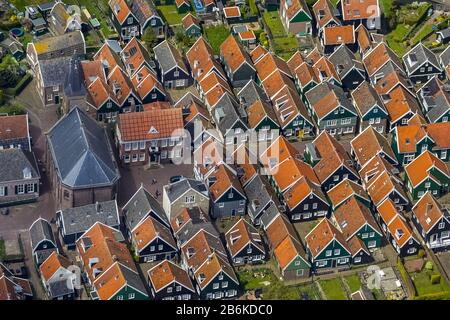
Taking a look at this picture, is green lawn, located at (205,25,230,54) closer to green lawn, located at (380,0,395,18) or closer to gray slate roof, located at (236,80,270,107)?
gray slate roof, located at (236,80,270,107)

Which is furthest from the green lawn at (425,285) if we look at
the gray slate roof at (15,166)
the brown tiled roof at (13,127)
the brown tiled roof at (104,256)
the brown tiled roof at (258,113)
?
the brown tiled roof at (13,127)

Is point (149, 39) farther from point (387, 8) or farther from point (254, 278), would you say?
point (254, 278)

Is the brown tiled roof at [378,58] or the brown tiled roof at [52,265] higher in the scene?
the brown tiled roof at [378,58]

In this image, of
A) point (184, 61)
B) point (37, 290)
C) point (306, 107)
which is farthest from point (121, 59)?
point (37, 290)

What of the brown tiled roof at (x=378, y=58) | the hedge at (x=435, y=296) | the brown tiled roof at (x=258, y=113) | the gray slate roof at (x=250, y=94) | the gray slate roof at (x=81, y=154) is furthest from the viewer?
the brown tiled roof at (x=378, y=58)

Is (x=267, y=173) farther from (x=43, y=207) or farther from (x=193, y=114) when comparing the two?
(x=43, y=207)

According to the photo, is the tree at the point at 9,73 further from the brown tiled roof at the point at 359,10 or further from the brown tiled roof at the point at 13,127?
the brown tiled roof at the point at 359,10
